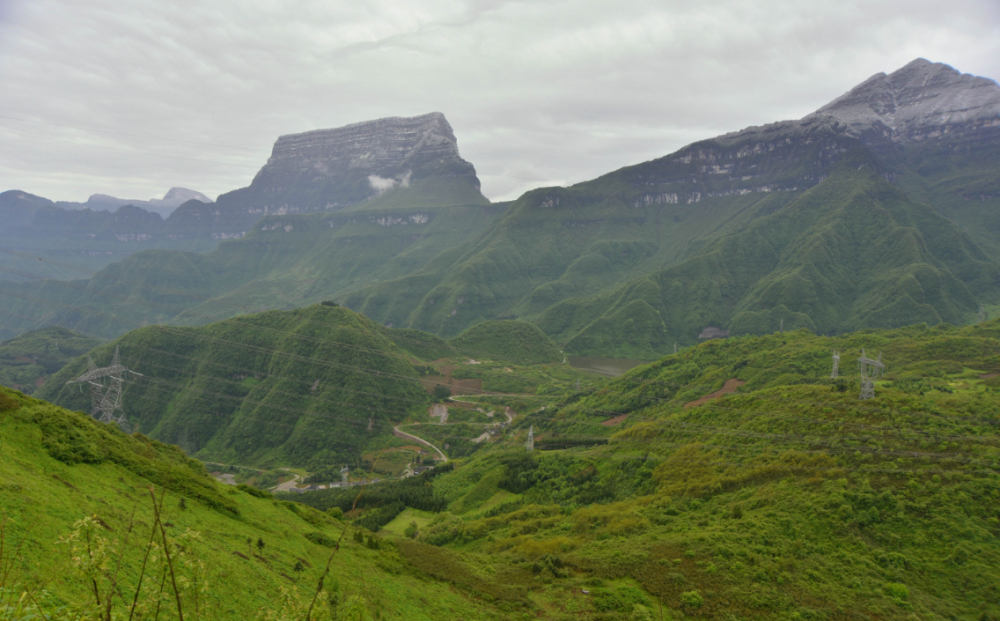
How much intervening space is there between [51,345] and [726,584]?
219 m

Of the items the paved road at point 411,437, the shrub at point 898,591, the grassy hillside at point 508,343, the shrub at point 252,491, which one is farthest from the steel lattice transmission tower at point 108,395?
the shrub at point 898,591

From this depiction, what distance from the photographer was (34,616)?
559cm

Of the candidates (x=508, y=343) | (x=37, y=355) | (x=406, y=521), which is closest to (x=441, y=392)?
(x=508, y=343)

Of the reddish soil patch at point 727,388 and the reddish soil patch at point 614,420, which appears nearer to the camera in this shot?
the reddish soil patch at point 727,388

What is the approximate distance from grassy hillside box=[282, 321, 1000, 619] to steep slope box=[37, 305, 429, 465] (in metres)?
40.0

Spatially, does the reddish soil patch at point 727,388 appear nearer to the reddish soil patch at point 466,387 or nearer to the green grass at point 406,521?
the green grass at point 406,521

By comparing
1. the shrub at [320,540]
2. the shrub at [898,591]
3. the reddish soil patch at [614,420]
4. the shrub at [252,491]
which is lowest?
the reddish soil patch at [614,420]

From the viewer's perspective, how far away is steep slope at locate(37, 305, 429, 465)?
9244cm

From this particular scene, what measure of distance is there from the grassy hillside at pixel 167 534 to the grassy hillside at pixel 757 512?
4.90 meters

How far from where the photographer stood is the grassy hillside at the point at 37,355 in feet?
455

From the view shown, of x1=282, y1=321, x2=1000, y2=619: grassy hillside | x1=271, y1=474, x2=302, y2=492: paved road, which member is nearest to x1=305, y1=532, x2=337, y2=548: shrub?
x1=282, y1=321, x2=1000, y2=619: grassy hillside

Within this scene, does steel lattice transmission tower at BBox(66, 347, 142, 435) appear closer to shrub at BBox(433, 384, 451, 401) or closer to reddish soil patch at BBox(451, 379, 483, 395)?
shrub at BBox(433, 384, 451, 401)

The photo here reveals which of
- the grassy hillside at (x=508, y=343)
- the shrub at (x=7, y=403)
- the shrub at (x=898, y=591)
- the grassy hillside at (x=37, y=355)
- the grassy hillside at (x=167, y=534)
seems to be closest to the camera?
the grassy hillside at (x=167, y=534)

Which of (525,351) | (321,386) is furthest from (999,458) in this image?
(525,351)
